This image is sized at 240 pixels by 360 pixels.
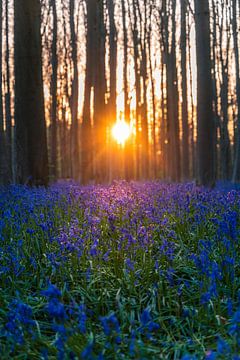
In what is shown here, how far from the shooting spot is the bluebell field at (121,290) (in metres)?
2.59

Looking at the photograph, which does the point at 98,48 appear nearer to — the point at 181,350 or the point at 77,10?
Answer: the point at 77,10

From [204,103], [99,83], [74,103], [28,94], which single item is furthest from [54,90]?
[204,103]

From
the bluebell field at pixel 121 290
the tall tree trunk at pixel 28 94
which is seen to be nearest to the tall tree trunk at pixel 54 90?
the tall tree trunk at pixel 28 94

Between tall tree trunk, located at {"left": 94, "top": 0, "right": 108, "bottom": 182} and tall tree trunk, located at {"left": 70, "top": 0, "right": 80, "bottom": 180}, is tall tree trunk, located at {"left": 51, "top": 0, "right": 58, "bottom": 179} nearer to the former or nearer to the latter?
tall tree trunk, located at {"left": 70, "top": 0, "right": 80, "bottom": 180}

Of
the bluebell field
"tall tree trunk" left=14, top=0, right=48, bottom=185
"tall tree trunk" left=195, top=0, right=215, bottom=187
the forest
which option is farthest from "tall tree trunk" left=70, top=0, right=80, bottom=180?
the bluebell field

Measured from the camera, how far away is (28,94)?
30.7 ft

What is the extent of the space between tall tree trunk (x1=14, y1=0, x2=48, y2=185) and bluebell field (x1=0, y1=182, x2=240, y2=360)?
3930 mm

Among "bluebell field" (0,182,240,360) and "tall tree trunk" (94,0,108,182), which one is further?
"tall tree trunk" (94,0,108,182)

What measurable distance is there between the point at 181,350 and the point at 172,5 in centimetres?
2199

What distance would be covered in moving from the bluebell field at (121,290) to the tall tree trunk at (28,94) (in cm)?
393

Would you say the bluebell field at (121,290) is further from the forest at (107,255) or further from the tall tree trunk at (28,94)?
the tall tree trunk at (28,94)

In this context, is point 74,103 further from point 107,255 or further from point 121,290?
point 121,290

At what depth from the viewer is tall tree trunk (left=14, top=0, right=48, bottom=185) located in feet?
30.6

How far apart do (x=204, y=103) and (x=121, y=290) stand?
7190 mm
